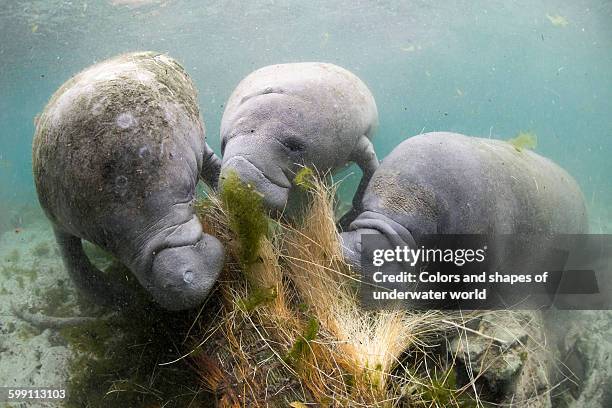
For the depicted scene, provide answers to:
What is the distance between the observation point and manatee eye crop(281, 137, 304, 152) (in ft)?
15.0

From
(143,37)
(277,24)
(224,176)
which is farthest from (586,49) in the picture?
(224,176)

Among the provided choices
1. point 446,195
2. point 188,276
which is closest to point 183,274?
point 188,276

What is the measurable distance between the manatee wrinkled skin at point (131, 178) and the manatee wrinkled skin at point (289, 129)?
2.77ft

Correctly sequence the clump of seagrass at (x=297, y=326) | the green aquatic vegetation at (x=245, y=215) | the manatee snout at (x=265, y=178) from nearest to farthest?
the clump of seagrass at (x=297, y=326) → the green aquatic vegetation at (x=245, y=215) → the manatee snout at (x=265, y=178)

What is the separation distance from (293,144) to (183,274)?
6.59 feet

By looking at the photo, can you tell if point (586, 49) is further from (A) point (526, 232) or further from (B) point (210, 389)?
(B) point (210, 389)

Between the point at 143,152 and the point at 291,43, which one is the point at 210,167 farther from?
the point at 291,43

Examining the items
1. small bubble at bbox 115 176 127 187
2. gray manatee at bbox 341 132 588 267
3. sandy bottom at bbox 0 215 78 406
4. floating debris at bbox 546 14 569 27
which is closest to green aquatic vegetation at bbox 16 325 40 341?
sandy bottom at bbox 0 215 78 406

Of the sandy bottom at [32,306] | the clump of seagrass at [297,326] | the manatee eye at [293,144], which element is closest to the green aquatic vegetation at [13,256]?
the sandy bottom at [32,306]

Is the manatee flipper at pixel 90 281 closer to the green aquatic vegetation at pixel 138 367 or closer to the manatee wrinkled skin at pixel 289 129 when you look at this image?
the green aquatic vegetation at pixel 138 367

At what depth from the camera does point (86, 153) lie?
2963 mm

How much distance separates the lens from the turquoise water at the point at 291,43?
20.4 m

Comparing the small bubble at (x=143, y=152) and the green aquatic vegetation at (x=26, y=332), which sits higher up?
the small bubble at (x=143, y=152)

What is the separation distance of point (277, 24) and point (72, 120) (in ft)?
78.3
